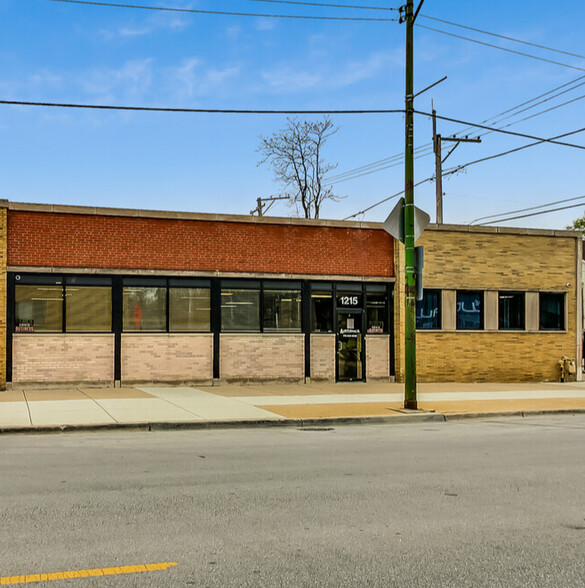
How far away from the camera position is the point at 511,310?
24.3 meters

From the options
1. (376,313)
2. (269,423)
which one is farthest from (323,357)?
(269,423)

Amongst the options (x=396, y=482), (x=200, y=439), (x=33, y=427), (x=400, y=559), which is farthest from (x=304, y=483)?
(x=33, y=427)

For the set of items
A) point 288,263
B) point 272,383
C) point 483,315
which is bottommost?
point 272,383

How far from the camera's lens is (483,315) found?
23.9 m

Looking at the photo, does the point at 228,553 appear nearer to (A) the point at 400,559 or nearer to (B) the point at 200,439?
(A) the point at 400,559

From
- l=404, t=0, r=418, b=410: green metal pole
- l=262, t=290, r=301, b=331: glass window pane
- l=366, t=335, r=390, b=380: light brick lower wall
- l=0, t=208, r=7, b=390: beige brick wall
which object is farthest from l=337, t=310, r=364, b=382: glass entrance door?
l=0, t=208, r=7, b=390: beige brick wall

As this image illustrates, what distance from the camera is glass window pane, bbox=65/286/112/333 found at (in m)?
19.8

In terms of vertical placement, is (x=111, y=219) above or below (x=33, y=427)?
above

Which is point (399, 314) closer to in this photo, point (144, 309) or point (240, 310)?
point (240, 310)

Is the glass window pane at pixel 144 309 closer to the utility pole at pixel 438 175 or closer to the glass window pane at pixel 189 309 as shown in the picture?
the glass window pane at pixel 189 309

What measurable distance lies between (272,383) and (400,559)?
16.2 meters

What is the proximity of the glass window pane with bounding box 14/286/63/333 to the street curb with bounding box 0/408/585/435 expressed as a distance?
7.59 metres

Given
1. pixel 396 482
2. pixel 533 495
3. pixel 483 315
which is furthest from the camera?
pixel 483 315

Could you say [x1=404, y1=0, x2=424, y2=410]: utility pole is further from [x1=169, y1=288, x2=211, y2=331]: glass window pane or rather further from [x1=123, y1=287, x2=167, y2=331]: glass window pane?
[x1=123, y1=287, x2=167, y2=331]: glass window pane
